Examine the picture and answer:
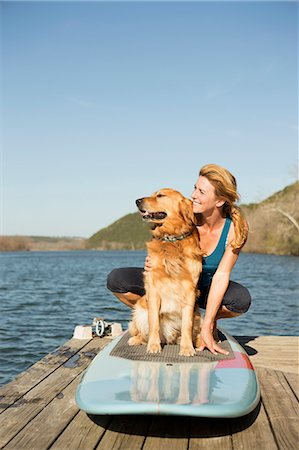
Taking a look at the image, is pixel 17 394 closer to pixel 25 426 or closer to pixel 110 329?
pixel 25 426

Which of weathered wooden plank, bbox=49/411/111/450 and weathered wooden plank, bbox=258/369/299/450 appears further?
weathered wooden plank, bbox=258/369/299/450

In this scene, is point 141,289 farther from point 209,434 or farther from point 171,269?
point 209,434

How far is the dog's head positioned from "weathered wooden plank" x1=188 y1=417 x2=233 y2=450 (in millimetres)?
1405

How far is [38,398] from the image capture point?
3705mm

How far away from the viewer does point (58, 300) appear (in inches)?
615

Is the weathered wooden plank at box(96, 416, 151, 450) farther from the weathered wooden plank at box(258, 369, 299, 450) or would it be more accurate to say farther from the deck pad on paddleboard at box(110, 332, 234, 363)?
the weathered wooden plank at box(258, 369, 299, 450)

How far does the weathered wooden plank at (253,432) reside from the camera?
2924 millimetres

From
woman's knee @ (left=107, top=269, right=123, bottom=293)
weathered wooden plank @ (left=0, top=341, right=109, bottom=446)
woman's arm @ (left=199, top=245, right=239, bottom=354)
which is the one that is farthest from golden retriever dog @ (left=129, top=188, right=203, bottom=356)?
woman's knee @ (left=107, top=269, right=123, bottom=293)

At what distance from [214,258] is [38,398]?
1770mm

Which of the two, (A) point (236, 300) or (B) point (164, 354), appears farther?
(A) point (236, 300)

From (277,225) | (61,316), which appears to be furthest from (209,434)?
(277,225)

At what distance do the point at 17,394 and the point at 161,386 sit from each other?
1.25 m

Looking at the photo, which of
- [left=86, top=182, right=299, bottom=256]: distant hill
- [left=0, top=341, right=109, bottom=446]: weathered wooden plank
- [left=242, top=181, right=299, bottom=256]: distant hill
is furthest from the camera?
[left=86, top=182, right=299, bottom=256]: distant hill

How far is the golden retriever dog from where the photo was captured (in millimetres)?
3867
